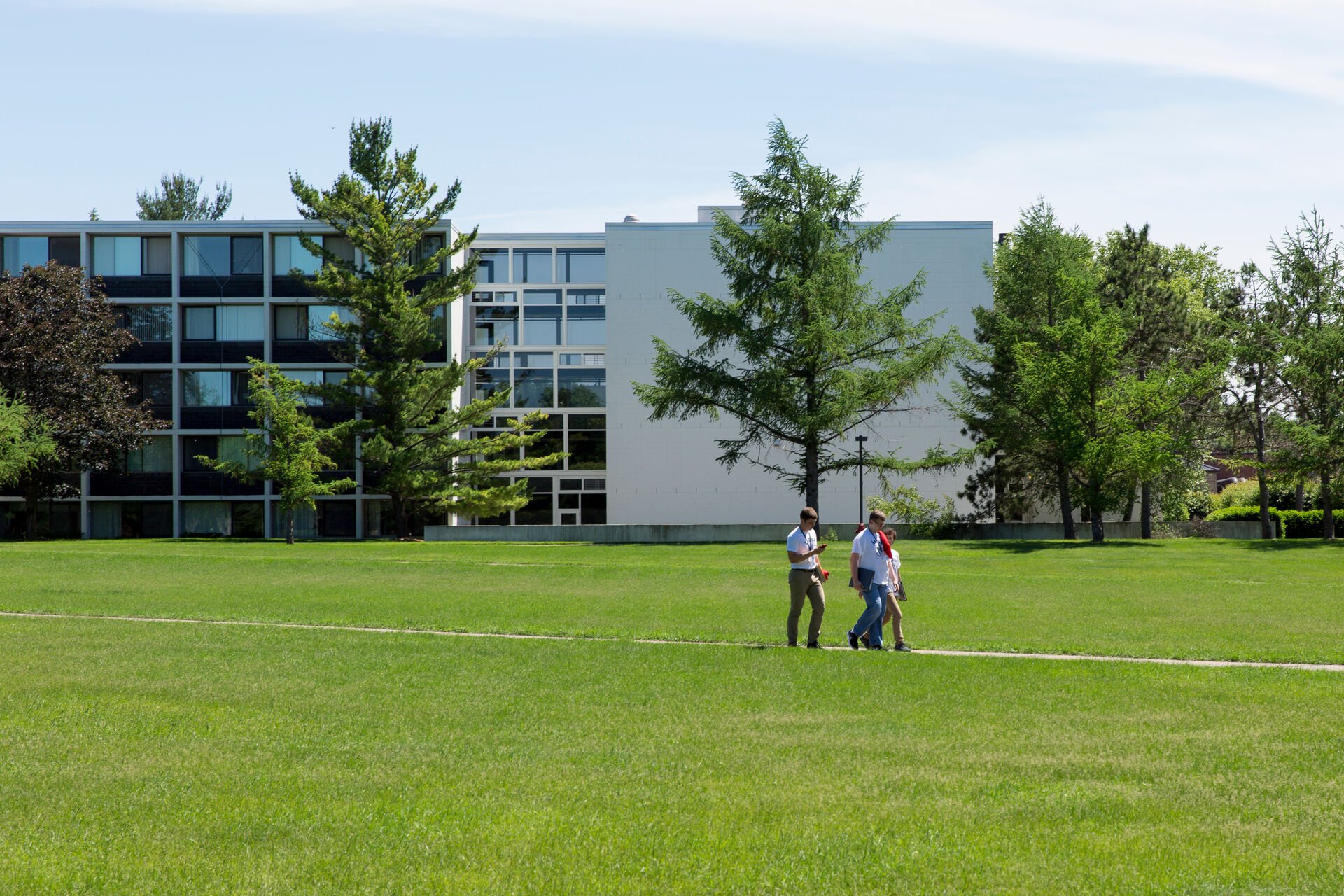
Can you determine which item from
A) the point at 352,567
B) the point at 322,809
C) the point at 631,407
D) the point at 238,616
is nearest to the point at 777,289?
the point at 631,407

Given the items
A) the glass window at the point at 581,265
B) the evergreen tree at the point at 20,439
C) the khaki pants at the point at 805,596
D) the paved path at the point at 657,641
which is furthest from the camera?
the glass window at the point at 581,265

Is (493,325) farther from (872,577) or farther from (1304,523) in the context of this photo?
(872,577)

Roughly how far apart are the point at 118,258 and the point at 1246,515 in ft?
175

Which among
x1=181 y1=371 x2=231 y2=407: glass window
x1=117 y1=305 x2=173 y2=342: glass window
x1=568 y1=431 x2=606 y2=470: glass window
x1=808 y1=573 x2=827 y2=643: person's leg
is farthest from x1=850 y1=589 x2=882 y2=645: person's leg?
x1=117 y1=305 x2=173 y2=342: glass window

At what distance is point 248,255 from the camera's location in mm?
56594

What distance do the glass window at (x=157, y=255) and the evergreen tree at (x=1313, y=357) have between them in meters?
47.7

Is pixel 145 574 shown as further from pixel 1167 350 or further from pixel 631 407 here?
pixel 1167 350

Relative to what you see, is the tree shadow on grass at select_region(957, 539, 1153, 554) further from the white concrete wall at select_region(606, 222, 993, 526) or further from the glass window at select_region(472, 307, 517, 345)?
the glass window at select_region(472, 307, 517, 345)

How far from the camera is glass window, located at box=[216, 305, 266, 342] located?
185 feet

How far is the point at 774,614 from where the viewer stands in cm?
2100

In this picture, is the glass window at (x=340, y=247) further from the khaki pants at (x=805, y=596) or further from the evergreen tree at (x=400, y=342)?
the khaki pants at (x=805, y=596)

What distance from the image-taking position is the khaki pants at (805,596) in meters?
Result: 15.8

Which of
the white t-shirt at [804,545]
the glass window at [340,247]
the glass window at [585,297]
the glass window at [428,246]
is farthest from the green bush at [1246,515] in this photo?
the white t-shirt at [804,545]

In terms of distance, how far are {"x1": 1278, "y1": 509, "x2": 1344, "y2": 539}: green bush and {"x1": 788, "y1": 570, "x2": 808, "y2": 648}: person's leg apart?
46.3 m
